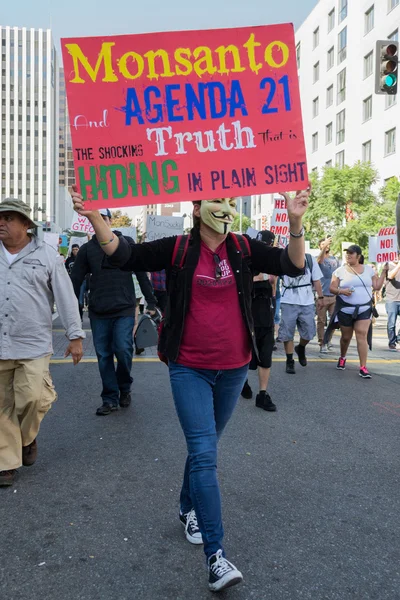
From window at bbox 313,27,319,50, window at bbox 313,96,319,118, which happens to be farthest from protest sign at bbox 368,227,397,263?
window at bbox 313,27,319,50

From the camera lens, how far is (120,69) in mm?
3219

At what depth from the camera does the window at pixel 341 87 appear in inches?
1586

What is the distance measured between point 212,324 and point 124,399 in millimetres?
3381

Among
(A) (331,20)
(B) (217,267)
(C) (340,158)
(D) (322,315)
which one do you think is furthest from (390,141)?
(B) (217,267)

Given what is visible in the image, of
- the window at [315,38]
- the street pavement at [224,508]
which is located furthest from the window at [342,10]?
the street pavement at [224,508]

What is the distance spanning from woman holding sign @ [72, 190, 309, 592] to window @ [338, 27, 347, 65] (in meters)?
41.8

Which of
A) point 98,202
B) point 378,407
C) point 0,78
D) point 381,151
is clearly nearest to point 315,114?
point 381,151

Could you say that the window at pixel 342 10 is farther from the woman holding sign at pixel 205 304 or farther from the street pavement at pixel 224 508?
the woman holding sign at pixel 205 304

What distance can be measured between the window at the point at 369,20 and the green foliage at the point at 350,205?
40.1ft

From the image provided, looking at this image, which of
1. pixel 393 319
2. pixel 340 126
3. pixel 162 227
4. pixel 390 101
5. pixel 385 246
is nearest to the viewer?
pixel 393 319

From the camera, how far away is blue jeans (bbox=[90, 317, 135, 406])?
5699 millimetres

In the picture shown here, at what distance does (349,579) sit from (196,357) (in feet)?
4.21

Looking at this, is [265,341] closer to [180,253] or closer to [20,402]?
[20,402]

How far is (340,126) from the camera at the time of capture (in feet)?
134
